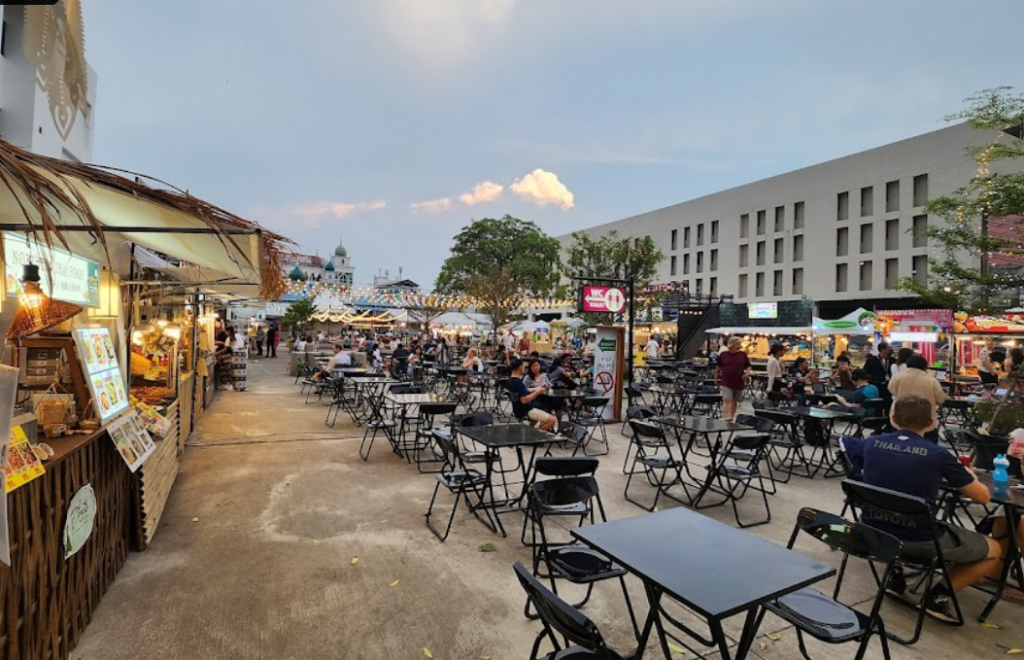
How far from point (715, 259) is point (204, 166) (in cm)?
4041

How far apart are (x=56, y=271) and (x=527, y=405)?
522 cm

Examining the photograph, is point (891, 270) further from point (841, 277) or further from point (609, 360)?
point (609, 360)

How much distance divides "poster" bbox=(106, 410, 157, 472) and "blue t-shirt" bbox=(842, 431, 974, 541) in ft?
16.1

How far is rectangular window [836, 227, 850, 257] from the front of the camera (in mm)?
32594

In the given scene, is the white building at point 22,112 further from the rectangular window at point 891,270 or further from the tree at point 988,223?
the rectangular window at point 891,270

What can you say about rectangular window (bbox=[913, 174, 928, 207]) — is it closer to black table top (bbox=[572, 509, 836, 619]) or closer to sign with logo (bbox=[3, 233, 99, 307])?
black table top (bbox=[572, 509, 836, 619])

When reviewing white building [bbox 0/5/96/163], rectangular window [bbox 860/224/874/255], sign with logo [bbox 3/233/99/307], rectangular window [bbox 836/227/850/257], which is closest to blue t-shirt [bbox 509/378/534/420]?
sign with logo [bbox 3/233/99/307]

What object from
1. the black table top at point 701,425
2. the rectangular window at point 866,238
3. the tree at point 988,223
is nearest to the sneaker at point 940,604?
the black table top at point 701,425

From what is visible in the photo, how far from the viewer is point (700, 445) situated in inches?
313

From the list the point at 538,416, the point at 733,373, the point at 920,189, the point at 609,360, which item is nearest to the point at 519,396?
the point at 538,416

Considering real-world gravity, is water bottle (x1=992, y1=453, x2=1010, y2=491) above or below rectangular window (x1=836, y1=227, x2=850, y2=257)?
below

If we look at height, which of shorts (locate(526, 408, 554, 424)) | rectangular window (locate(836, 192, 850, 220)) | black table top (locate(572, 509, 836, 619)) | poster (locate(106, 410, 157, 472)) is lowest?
shorts (locate(526, 408, 554, 424))

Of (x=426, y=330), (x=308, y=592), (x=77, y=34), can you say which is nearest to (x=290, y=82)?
(x=426, y=330)

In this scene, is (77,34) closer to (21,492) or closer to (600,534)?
(21,492)
